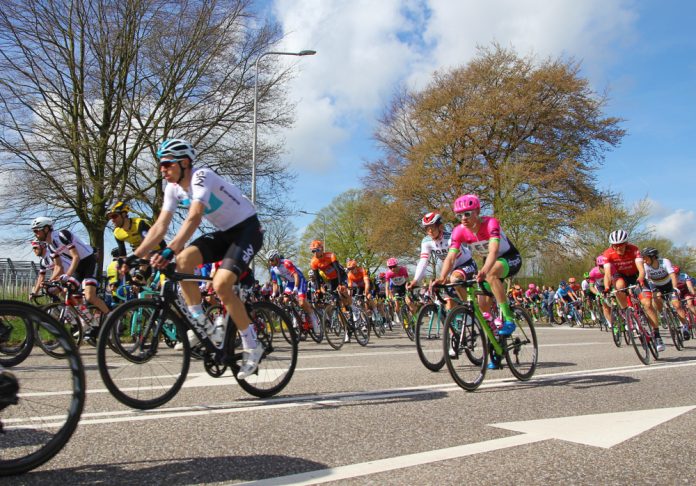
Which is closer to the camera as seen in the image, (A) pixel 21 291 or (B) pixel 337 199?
(A) pixel 21 291

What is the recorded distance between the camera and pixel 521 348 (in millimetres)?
6703

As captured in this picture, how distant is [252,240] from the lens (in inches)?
196

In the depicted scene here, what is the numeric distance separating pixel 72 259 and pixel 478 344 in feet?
22.6

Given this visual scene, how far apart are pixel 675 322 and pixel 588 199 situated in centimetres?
2180

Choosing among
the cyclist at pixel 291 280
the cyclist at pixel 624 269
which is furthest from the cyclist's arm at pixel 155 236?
the cyclist at pixel 624 269

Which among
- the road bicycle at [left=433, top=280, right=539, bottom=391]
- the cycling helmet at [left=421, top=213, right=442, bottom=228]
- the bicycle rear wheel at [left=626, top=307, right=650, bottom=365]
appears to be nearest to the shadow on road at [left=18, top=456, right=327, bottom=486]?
the road bicycle at [left=433, top=280, right=539, bottom=391]

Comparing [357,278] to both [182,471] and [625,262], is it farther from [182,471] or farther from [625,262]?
[182,471]

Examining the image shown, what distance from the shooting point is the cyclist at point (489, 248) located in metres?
6.51

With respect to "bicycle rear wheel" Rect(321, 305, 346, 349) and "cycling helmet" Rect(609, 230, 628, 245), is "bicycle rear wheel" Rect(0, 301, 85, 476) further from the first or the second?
"cycling helmet" Rect(609, 230, 628, 245)

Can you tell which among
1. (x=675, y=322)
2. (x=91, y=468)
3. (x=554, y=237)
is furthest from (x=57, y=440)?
(x=554, y=237)

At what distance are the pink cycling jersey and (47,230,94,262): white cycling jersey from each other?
243 inches

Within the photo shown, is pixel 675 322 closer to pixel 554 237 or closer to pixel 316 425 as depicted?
pixel 316 425

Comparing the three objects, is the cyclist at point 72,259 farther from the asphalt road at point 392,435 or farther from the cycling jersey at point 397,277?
the cycling jersey at point 397,277

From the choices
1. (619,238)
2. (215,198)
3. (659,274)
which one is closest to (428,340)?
(215,198)
